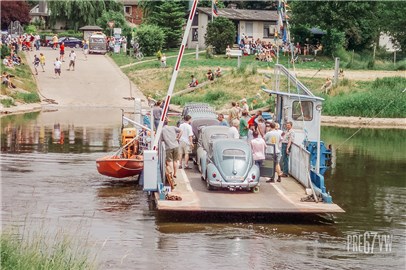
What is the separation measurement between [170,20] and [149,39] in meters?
6.58

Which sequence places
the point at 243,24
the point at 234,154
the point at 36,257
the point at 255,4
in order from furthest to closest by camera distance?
the point at 255,4 < the point at 243,24 < the point at 234,154 < the point at 36,257

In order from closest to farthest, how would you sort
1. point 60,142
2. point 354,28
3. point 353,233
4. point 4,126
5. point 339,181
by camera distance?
point 353,233 → point 339,181 → point 60,142 → point 4,126 → point 354,28

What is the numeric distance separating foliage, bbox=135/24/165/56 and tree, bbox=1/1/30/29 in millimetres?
26918

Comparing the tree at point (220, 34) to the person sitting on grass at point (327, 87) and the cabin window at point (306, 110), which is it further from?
the cabin window at point (306, 110)

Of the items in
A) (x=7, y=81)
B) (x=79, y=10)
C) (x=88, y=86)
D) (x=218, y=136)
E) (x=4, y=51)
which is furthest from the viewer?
(x=79, y=10)

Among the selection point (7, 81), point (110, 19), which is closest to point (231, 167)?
point (7, 81)

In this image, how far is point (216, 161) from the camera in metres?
24.6

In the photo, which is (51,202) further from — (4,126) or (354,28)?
(354,28)

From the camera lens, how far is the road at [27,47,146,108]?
198ft

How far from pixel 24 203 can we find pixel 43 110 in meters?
31.6

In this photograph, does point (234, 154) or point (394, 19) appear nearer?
point (234, 154)

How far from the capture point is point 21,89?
194 feet

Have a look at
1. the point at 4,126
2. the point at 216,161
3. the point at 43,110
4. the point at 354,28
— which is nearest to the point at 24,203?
the point at 216,161

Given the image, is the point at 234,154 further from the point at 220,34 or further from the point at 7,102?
the point at 220,34
